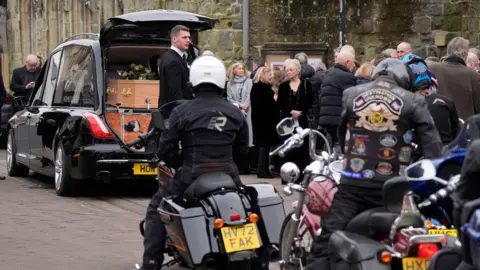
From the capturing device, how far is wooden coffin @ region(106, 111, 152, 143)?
1487cm

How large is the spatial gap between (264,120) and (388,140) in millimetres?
10383

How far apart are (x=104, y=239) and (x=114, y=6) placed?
1939 centimetres

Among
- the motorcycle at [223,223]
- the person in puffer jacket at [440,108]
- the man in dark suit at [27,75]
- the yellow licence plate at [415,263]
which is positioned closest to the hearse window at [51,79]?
the man in dark suit at [27,75]

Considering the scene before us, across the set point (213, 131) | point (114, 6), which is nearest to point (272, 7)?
point (114, 6)

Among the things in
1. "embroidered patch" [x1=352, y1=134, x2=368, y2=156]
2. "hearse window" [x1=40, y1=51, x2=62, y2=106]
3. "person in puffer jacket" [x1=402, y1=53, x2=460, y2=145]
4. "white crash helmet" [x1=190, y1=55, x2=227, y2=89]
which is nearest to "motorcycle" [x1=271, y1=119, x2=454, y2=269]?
"embroidered patch" [x1=352, y1=134, x2=368, y2=156]

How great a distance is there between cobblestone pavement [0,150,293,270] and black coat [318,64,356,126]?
1098 mm

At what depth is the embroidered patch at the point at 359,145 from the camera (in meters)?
7.62

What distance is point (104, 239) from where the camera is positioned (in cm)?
1150

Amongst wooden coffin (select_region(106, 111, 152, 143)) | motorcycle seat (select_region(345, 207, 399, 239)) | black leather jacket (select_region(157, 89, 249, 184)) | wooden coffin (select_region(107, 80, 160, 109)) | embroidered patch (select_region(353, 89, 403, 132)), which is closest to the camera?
motorcycle seat (select_region(345, 207, 399, 239))

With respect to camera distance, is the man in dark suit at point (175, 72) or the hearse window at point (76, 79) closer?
the man in dark suit at point (175, 72)

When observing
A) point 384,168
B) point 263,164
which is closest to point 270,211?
point 384,168

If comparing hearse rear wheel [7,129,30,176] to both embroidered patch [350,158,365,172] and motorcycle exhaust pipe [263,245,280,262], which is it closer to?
motorcycle exhaust pipe [263,245,280,262]

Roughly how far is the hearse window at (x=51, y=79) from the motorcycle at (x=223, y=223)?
299 inches

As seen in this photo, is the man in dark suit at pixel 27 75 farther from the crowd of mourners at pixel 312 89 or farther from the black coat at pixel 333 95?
the black coat at pixel 333 95
